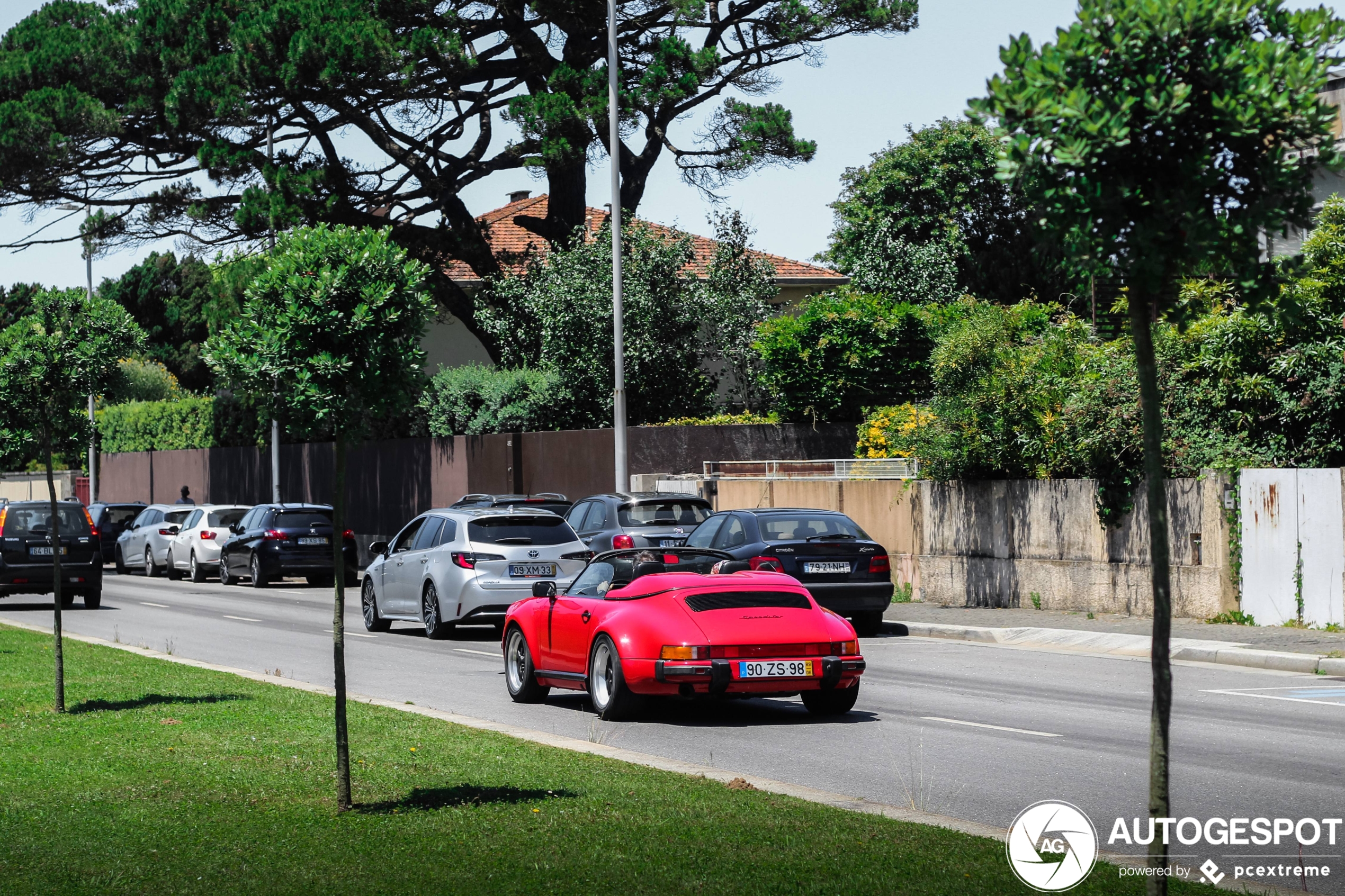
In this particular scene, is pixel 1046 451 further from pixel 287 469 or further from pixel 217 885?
pixel 287 469

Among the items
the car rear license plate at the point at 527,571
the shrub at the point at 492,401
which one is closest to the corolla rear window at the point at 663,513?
the car rear license plate at the point at 527,571

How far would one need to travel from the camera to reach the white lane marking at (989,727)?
10891 millimetres

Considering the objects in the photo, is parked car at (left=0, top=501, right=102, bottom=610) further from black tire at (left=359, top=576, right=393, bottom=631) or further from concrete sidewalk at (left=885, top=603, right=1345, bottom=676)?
concrete sidewalk at (left=885, top=603, right=1345, bottom=676)

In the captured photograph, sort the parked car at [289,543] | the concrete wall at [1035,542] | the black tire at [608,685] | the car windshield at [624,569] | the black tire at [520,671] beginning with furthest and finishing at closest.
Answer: the parked car at [289,543]
the concrete wall at [1035,542]
the black tire at [520,671]
the car windshield at [624,569]
the black tire at [608,685]

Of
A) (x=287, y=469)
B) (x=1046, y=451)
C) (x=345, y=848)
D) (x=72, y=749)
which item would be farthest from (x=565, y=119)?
(x=345, y=848)

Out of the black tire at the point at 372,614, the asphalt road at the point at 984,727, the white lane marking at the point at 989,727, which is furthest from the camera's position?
the black tire at the point at 372,614

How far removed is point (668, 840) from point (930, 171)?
133 feet

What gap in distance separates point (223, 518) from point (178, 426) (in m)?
21.5

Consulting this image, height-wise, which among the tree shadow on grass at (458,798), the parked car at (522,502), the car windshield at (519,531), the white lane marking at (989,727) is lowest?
the white lane marking at (989,727)

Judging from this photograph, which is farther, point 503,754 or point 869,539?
point 869,539

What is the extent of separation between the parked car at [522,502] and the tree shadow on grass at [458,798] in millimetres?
14590

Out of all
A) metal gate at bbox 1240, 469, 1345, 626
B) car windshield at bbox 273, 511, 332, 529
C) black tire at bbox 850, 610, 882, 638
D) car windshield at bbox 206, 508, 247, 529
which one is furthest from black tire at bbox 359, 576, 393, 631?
car windshield at bbox 206, 508, 247, 529

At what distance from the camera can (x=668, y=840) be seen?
6910 mm

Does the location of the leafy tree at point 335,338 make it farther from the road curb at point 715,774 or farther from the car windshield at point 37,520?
the car windshield at point 37,520
